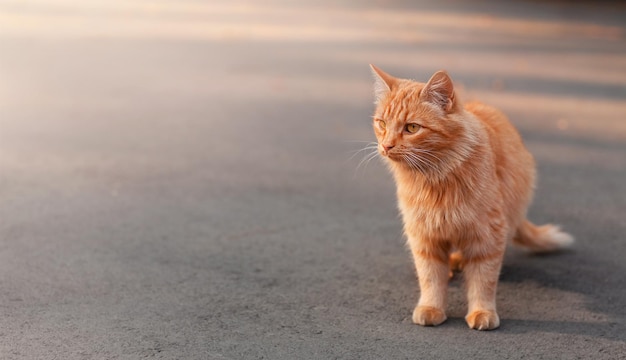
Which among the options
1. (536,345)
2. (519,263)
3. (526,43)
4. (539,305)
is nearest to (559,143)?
(519,263)

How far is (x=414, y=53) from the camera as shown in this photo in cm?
1286

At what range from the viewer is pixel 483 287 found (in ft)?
14.0

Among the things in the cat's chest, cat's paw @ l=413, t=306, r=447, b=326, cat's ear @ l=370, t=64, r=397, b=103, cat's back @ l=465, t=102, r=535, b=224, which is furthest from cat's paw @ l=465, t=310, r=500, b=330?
cat's ear @ l=370, t=64, r=397, b=103

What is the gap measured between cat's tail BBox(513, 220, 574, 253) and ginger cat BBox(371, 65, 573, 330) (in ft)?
2.04

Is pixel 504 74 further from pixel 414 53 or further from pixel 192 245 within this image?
pixel 192 245

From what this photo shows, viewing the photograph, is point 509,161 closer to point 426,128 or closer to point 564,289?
point 426,128

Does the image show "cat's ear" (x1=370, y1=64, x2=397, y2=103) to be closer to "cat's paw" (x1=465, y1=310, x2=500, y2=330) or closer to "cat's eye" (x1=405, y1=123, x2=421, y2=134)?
"cat's eye" (x1=405, y1=123, x2=421, y2=134)

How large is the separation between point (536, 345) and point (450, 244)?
656mm

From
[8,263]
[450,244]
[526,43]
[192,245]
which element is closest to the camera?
[450,244]

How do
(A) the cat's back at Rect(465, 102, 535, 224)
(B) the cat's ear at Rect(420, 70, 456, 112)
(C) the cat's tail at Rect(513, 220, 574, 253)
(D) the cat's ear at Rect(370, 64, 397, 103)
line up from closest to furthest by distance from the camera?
(B) the cat's ear at Rect(420, 70, 456, 112) → (D) the cat's ear at Rect(370, 64, 397, 103) → (A) the cat's back at Rect(465, 102, 535, 224) → (C) the cat's tail at Rect(513, 220, 574, 253)

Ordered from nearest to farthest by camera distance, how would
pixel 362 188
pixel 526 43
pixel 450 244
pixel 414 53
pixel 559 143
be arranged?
pixel 450 244 < pixel 362 188 < pixel 559 143 < pixel 414 53 < pixel 526 43

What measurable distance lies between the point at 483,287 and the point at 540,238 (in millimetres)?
1059

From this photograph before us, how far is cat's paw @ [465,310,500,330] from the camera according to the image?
13.8 ft

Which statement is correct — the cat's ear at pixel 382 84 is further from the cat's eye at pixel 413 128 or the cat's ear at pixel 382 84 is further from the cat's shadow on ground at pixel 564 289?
the cat's shadow on ground at pixel 564 289
